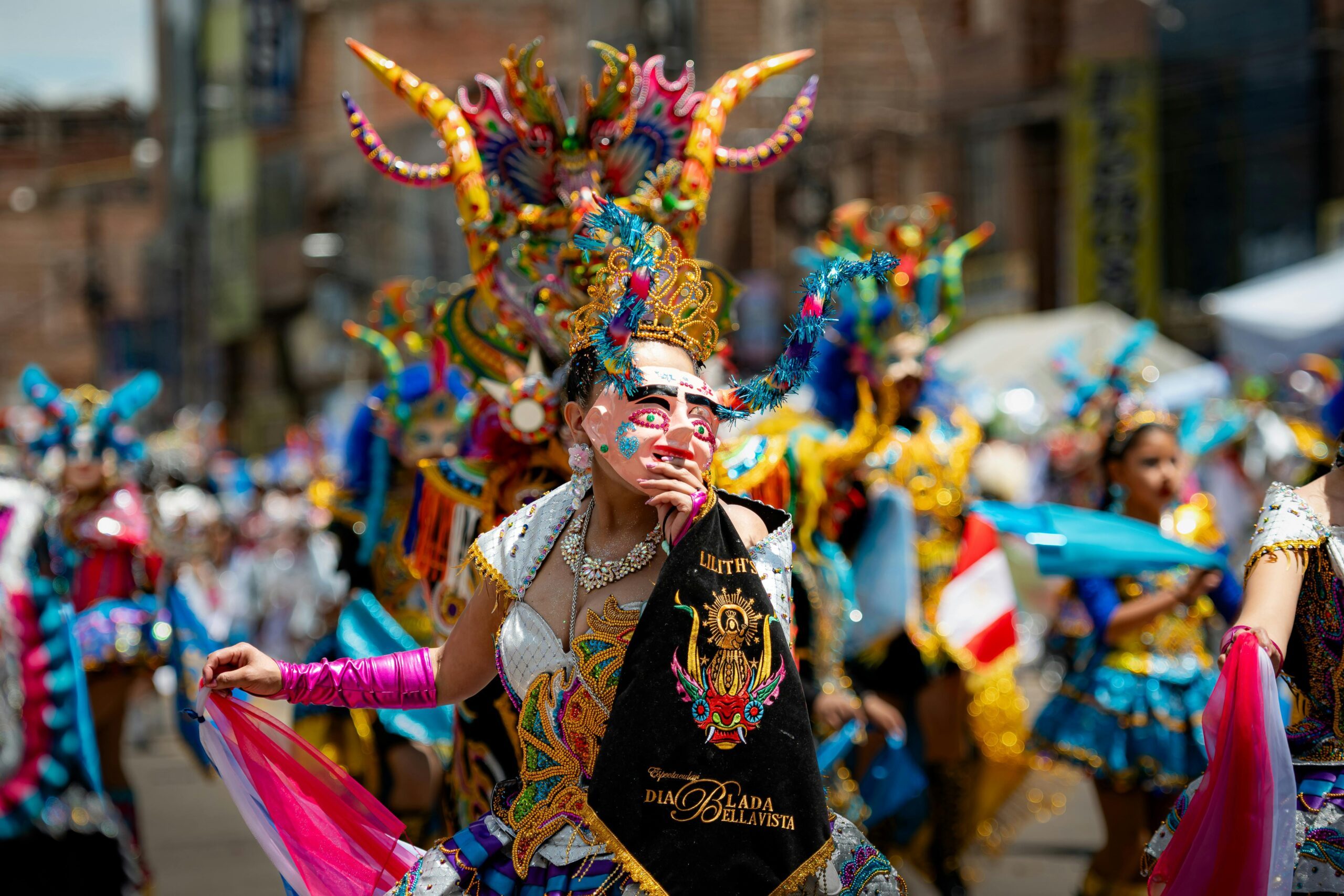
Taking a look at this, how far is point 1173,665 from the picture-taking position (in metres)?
5.78

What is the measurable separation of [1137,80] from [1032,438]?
7652 mm

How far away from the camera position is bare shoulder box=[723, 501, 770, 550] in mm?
3254

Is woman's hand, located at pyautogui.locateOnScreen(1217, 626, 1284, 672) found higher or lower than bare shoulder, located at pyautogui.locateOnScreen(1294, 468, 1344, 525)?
lower

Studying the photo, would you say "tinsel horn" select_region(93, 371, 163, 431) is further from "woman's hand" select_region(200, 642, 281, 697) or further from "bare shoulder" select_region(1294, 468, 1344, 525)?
"bare shoulder" select_region(1294, 468, 1344, 525)

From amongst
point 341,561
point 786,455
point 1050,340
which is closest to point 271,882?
point 341,561

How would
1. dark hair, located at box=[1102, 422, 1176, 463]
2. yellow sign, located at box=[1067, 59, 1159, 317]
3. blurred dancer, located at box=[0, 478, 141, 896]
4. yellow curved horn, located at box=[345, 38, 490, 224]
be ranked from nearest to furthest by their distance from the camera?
yellow curved horn, located at box=[345, 38, 490, 224], blurred dancer, located at box=[0, 478, 141, 896], dark hair, located at box=[1102, 422, 1176, 463], yellow sign, located at box=[1067, 59, 1159, 317]

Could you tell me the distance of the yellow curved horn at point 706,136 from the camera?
4.58 metres

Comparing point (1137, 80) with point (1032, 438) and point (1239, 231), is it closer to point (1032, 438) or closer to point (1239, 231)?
point (1239, 231)

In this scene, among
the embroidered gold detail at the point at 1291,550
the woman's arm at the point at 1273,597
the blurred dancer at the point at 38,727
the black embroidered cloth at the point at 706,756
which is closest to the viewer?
the black embroidered cloth at the point at 706,756

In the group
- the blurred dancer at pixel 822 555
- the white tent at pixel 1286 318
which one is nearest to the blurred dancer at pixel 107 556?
the blurred dancer at pixel 822 555

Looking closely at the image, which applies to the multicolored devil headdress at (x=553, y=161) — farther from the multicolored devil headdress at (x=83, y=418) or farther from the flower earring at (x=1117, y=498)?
the multicolored devil headdress at (x=83, y=418)

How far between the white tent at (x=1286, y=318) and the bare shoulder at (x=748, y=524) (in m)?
9.44

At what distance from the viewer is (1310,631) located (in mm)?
3510

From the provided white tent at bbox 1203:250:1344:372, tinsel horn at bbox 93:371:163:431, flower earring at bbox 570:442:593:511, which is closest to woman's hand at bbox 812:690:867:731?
flower earring at bbox 570:442:593:511
